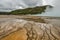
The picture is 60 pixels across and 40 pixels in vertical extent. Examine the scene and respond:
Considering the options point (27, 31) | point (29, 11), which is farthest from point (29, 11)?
point (27, 31)

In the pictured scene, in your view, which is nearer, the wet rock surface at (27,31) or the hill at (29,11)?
the wet rock surface at (27,31)

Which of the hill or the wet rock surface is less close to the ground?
the hill

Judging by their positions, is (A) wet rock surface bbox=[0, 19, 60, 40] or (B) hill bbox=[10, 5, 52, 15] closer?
(A) wet rock surface bbox=[0, 19, 60, 40]

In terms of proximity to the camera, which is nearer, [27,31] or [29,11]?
[27,31]

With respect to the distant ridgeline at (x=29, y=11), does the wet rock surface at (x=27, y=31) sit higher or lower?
lower

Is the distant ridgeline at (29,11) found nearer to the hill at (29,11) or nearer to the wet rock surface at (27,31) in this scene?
the hill at (29,11)

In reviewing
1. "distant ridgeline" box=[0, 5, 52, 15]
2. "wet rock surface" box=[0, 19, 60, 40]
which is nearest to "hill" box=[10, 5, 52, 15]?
"distant ridgeline" box=[0, 5, 52, 15]

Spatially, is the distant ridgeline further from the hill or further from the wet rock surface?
the wet rock surface

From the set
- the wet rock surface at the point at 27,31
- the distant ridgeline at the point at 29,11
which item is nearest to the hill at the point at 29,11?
the distant ridgeline at the point at 29,11

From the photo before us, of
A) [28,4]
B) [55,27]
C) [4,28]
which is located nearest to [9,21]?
[4,28]

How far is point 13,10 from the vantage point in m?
1.02

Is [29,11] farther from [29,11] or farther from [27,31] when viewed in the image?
[27,31]

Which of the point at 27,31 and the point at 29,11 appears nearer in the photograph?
the point at 27,31

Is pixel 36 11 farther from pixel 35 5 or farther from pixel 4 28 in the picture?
pixel 4 28
